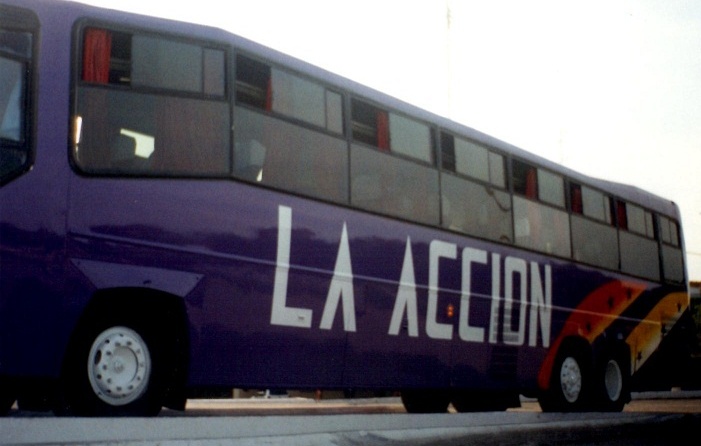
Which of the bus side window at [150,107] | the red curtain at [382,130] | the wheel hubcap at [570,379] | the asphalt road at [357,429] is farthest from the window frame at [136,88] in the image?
the wheel hubcap at [570,379]

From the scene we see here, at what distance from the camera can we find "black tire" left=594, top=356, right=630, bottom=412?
14055 millimetres

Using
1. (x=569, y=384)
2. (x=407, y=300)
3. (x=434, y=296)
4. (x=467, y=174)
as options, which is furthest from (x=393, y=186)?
(x=569, y=384)

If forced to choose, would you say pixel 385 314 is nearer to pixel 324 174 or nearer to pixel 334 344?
pixel 334 344

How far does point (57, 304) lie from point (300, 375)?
267 cm

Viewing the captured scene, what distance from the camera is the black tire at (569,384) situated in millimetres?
13148

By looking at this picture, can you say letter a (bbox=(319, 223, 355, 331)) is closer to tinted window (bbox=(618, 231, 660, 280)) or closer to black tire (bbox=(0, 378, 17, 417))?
black tire (bbox=(0, 378, 17, 417))

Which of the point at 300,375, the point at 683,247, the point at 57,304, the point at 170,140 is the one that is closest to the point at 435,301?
the point at 300,375

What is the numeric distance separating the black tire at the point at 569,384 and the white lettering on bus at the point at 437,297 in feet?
2.19

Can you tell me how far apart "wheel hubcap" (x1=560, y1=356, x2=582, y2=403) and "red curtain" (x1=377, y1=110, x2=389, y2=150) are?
4.87 metres

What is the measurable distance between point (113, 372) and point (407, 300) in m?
3.87

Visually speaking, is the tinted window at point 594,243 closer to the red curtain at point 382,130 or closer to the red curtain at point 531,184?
the red curtain at point 531,184

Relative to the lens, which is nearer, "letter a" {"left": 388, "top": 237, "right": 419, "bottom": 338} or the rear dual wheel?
Answer: "letter a" {"left": 388, "top": 237, "right": 419, "bottom": 338}

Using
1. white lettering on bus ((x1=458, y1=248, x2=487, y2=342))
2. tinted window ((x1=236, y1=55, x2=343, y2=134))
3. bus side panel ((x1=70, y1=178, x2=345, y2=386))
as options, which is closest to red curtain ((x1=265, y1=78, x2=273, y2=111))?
tinted window ((x1=236, y1=55, x2=343, y2=134))

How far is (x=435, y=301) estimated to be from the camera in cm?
1059
